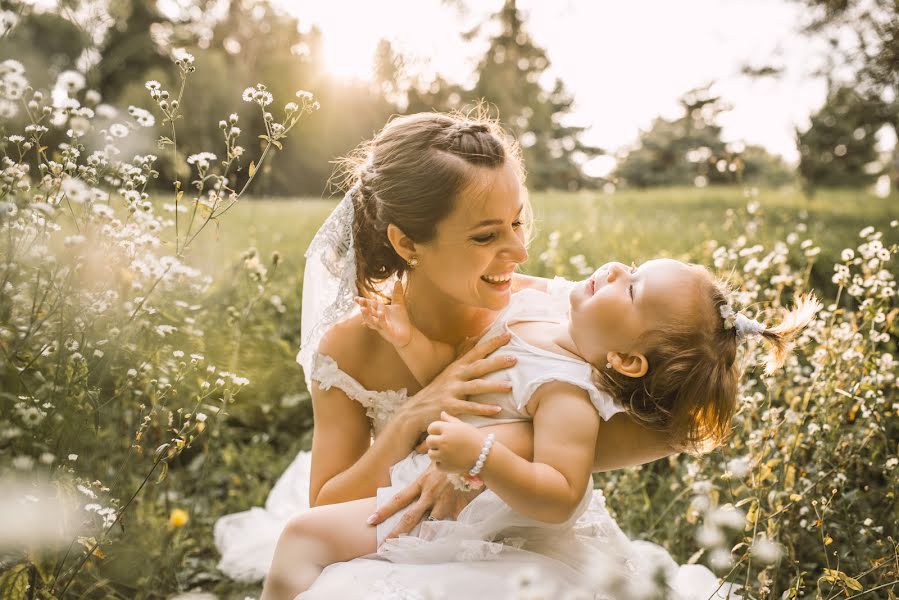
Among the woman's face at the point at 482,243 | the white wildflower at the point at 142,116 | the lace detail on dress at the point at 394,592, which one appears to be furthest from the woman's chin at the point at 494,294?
the white wildflower at the point at 142,116

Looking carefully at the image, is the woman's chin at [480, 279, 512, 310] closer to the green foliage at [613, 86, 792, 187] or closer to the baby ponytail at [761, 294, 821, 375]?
the baby ponytail at [761, 294, 821, 375]

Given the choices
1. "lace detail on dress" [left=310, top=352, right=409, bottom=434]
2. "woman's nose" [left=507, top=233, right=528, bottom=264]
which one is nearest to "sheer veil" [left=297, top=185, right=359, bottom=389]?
"lace detail on dress" [left=310, top=352, right=409, bottom=434]

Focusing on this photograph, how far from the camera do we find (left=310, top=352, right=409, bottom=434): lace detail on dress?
100.0 inches

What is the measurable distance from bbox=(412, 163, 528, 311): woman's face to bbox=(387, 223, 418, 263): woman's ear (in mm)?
55

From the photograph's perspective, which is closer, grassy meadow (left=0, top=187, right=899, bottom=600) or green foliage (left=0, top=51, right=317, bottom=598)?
green foliage (left=0, top=51, right=317, bottom=598)

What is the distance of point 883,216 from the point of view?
24.1 feet

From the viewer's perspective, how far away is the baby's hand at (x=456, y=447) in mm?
1777

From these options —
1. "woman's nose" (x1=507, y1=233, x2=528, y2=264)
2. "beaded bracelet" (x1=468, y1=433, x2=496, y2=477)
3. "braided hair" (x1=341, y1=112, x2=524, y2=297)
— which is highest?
"braided hair" (x1=341, y1=112, x2=524, y2=297)

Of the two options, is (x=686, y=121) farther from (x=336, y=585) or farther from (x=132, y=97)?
(x=336, y=585)

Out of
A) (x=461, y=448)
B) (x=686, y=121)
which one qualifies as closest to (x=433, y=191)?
(x=461, y=448)

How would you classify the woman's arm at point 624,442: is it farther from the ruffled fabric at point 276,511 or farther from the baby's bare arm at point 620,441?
the ruffled fabric at point 276,511

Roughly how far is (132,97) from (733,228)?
11.0 metres

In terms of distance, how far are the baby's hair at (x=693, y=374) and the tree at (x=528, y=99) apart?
1.17 meters

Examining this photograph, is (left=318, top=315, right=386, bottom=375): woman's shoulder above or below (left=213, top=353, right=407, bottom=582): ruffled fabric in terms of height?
above
